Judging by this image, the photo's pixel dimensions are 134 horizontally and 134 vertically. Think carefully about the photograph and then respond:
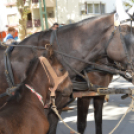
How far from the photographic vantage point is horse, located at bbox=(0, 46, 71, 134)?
202 cm

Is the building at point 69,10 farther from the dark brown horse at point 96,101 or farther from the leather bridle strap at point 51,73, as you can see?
the leather bridle strap at point 51,73

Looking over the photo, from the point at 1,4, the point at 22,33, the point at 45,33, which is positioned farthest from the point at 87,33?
the point at 1,4

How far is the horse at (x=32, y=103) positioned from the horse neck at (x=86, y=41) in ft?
2.60

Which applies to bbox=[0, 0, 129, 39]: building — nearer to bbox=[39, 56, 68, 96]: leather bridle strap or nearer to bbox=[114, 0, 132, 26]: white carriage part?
bbox=[114, 0, 132, 26]: white carriage part

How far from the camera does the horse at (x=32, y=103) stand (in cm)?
202

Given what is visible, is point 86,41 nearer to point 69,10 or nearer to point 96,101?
point 96,101

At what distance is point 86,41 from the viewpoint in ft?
10.4

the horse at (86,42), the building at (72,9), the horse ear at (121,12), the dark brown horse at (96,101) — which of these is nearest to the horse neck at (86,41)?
the horse at (86,42)

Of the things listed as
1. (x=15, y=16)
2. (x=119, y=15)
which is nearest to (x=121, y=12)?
(x=119, y=15)

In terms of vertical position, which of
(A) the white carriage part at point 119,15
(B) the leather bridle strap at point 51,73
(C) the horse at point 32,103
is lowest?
(C) the horse at point 32,103

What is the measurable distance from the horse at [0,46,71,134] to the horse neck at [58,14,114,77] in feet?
2.60

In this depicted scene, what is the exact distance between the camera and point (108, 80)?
384 cm

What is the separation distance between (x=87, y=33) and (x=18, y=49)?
94 centimetres

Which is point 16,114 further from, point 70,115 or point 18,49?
point 70,115
